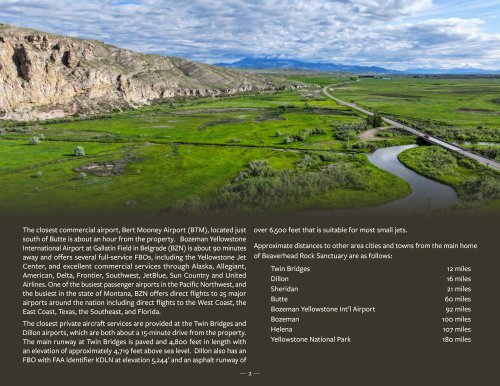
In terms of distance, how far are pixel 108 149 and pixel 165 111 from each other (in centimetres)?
8031

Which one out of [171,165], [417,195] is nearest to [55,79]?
[171,165]

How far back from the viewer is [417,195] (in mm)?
53656

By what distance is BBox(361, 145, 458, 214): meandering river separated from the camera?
48.3 m

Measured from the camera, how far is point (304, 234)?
23578 millimetres

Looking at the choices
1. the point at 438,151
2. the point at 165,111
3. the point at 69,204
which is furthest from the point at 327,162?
the point at 165,111

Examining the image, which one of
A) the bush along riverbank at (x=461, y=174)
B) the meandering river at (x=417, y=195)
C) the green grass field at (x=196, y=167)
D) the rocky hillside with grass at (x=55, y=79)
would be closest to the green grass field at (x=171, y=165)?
the green grass field at (x=196, y=167)

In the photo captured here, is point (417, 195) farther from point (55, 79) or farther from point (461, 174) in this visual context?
point (55, 79)

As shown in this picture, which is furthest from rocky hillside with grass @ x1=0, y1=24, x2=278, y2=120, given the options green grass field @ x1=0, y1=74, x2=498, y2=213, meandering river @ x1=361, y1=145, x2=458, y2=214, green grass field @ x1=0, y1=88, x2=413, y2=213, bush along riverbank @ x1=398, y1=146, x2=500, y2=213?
bush along riverbank @ x1=398, y1=146, x2=500, y2=213

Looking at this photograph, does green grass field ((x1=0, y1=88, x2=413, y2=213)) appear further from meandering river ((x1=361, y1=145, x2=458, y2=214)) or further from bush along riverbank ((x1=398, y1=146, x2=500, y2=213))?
bush along riverbank ((x1=398, y1=146, x2=500, y2=213))

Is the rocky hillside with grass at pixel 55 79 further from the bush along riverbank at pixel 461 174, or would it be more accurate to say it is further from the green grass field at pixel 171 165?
the bush along riverbank at pixel 461 174

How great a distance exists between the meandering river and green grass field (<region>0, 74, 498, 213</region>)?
1.73 m

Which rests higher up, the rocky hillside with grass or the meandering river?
the rocky hillside with grass

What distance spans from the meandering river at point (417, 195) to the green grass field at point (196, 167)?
5.66ft

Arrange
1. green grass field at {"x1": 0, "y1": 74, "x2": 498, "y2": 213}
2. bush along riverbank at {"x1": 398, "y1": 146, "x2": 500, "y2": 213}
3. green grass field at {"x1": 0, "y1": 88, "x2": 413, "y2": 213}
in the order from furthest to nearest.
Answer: green grass field at {"x1": 0, "y1": 88, "x2": 413, "y2": 213}
green grass field at {"x1": 0, "y1": 74, "x2": 498, "y2": 213}
bush along riverbank at {"x1": 398, "y1": 146, "x2": 500, "y2": 213}
